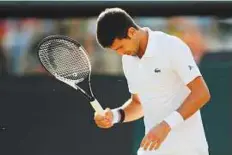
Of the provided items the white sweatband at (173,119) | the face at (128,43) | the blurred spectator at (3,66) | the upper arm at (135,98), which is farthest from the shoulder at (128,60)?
the blurred spectator at (3,66)

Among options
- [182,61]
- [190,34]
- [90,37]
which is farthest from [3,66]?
[182,61]

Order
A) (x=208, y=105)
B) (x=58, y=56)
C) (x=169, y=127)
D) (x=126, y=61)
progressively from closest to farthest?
(x=169, y=127) → (x=126, y=61) → (x=58, y=56) → (x=208, y=105)

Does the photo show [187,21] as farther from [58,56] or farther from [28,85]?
[58,56]

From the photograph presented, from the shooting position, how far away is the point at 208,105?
6.02m

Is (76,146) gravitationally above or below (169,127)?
below

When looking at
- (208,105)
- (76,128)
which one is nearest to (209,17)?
(208,105)

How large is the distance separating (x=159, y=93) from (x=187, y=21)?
243cm

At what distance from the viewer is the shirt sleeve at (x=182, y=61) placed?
3758 millimetres

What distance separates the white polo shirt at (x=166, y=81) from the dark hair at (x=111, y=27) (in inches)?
6.6

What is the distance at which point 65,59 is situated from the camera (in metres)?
4.40

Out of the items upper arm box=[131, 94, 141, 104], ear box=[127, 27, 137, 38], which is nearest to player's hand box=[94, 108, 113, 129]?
upper arm box=[131, 94, 141, 104]

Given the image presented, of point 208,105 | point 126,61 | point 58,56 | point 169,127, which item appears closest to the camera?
point 169,127

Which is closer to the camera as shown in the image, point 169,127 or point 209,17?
point 169,127

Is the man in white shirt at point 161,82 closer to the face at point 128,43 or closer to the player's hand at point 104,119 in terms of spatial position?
the face at point 128,43
